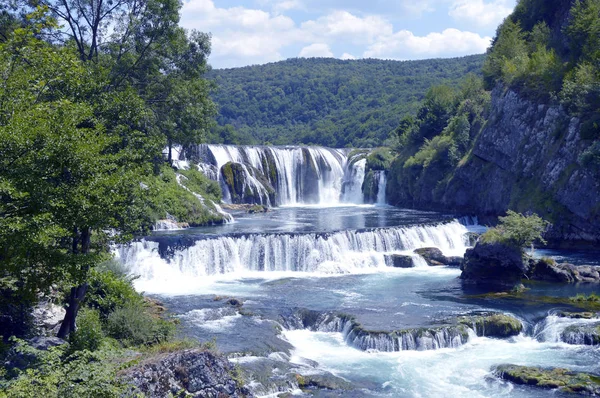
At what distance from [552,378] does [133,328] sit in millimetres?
10552

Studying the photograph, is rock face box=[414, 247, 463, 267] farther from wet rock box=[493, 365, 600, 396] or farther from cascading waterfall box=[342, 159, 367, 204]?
cascading waterfall box=[342, 159, 367, 204]

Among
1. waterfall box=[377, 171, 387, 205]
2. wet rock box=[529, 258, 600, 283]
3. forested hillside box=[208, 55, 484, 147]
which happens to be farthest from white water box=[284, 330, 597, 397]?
forested hillside box=[208, 55, 484, 147]

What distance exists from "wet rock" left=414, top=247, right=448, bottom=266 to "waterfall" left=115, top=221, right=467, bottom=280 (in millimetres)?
1652

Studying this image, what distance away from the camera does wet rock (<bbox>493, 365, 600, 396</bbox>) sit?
14234 mm

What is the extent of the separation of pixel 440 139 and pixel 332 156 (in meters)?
14.6

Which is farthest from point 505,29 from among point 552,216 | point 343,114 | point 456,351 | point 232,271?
point 343,114

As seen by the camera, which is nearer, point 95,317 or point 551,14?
point 95,317

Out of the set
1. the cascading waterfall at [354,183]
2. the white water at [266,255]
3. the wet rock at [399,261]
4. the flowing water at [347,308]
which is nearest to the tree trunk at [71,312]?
the flowing water at [347,308]

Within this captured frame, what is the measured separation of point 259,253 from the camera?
29.1 meters

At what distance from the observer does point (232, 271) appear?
93.4 ft

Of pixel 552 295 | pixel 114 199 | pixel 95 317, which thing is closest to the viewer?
pixel 114 199

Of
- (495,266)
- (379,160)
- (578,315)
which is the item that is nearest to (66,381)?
(578,315)

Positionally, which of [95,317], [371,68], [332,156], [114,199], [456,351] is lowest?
[456,351]

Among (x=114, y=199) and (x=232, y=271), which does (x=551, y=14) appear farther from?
(x=114, y=199)
